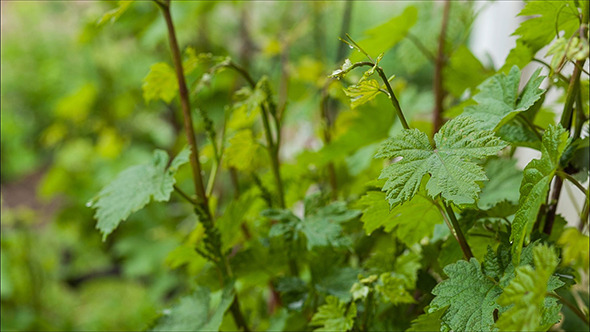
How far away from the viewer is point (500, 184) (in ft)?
1.80

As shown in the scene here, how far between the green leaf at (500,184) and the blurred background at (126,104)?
29cm

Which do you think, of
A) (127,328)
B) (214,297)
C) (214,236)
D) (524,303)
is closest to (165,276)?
(127,328)

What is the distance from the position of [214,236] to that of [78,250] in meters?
1.59

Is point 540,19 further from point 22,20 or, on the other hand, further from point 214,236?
point 22,20

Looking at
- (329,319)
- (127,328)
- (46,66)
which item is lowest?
(127,328)

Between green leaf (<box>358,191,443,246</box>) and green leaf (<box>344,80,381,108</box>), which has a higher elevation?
green leaf (<box>344,80,381,108</box>)

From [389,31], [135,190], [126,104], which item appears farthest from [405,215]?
[126,104]

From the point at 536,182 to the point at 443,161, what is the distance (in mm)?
65

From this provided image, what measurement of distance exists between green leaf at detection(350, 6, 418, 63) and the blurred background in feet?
0.48

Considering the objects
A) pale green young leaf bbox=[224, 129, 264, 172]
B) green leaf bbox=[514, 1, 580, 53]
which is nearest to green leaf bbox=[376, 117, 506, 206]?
green leaf bbox=[514, 1, 580, 53]

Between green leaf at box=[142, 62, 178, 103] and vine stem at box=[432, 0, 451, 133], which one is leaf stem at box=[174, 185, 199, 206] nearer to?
green leaf at box=[142, 62, 178, 103]

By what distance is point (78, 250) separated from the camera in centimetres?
199

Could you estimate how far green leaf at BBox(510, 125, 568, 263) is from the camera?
357mm

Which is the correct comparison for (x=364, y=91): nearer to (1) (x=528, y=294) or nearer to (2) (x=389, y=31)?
(1) (x=528, y=294)
